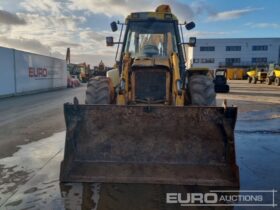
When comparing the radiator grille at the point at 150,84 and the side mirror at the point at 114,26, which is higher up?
the side mirror at the point at 114,26

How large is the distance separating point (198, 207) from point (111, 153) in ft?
5.00

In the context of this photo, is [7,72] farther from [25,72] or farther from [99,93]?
[99,93]

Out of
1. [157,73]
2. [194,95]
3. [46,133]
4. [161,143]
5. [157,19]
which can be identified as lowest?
[46,133]

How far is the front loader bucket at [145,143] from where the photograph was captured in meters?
4.64

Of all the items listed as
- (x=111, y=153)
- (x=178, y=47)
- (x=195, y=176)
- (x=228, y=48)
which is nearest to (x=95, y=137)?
(x=111, y=153)

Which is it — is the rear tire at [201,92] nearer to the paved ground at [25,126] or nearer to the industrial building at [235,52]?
the paved ground at [25,126]

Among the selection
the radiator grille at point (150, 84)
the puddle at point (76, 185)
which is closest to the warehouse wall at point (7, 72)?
the puddle at point (76, 185)

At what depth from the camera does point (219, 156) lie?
15.6 feet

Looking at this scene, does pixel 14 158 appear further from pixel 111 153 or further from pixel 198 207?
pixel 198 207

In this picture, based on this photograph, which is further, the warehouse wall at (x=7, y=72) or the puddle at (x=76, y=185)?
the warehouse wall at (x=7, y=72)

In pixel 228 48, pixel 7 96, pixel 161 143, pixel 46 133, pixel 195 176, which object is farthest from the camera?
pixel 228 48

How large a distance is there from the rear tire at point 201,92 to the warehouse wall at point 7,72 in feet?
52.6

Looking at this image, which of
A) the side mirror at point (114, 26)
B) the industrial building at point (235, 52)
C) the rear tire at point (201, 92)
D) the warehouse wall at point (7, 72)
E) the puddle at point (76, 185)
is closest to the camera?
the puddle at point (76, 185)

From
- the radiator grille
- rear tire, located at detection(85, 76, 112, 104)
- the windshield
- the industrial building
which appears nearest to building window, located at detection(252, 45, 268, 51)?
the industrial building
